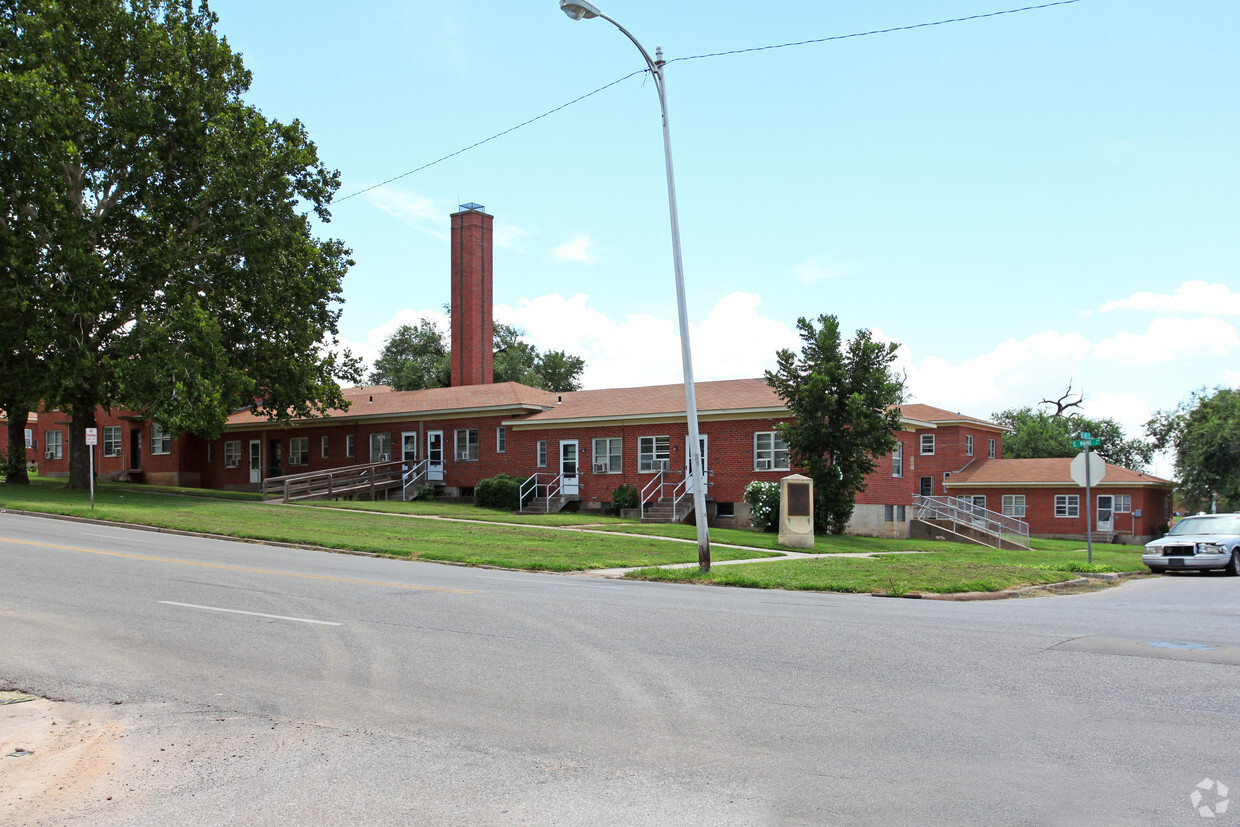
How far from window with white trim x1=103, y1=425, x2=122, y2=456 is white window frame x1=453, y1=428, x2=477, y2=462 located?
2248 cm

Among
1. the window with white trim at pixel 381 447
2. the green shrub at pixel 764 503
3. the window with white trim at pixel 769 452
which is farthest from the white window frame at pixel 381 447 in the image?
the green shrub at pixel 764 503

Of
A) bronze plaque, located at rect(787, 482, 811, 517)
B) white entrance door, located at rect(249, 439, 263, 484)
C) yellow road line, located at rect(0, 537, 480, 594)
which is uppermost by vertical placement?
white entrance door, located at rect(249, 439, 263, 484)

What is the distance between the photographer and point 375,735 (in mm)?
6449

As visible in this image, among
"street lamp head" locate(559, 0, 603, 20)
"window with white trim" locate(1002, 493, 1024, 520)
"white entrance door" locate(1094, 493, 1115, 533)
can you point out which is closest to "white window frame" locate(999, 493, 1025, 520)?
"window with white trim" locate(1002, 493, 1024, 520)

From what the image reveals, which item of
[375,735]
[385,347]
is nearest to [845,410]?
[375,735]

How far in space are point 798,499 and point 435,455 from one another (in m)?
21.2

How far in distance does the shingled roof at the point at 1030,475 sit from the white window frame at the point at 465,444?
87.9ft

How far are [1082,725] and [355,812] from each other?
483 centimetres

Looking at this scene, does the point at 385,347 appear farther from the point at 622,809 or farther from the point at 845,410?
the point at 622,809

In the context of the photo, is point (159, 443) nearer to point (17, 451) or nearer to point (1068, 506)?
point (17, 451)

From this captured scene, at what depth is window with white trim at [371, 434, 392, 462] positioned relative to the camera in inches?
1768

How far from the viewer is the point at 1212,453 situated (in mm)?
53688

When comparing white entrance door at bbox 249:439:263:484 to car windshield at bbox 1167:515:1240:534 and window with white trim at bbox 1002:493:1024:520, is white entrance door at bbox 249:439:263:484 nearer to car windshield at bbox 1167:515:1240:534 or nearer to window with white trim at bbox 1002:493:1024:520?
window with white trim at bbox 1002:493:1024:520

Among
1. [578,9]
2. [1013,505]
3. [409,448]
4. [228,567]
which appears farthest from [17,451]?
[1013,505]
